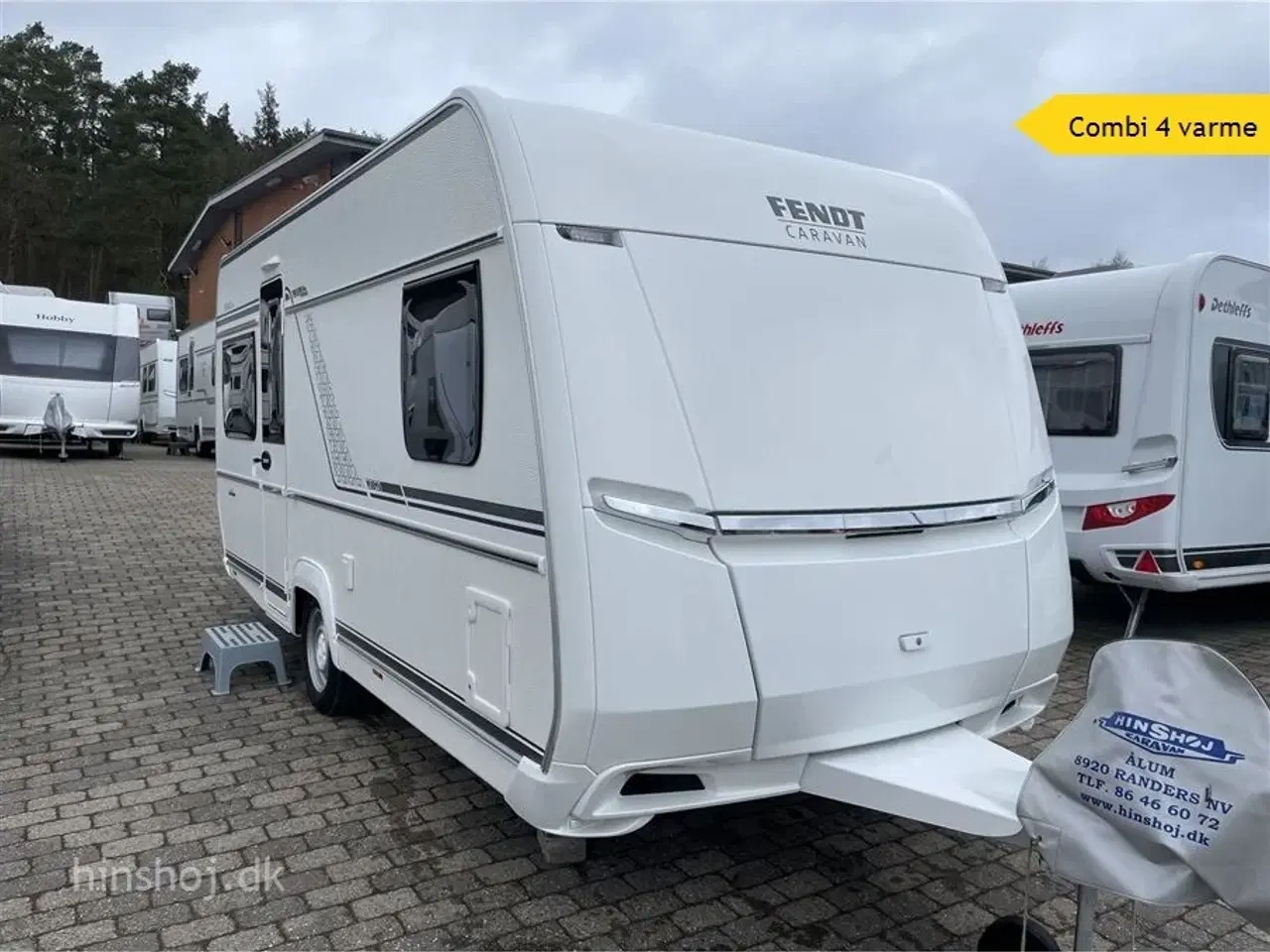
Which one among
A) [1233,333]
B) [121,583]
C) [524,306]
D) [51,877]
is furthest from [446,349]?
[121,583]

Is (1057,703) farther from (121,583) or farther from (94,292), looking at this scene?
(94,292)

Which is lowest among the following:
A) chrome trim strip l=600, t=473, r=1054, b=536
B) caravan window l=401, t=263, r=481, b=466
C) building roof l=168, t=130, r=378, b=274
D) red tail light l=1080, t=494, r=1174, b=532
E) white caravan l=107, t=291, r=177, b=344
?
red tail light l=1080, t=494, r=1174, b=532

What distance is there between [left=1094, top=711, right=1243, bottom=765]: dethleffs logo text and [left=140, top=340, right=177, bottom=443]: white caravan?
966 inches

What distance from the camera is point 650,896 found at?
10.8 ft

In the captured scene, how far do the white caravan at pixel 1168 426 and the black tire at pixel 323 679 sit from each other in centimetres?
478

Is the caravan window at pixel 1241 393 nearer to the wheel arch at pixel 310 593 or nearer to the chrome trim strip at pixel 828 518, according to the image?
the chrome trim strip at pixel 828 518

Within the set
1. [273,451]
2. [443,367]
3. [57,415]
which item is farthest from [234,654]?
[57,415]

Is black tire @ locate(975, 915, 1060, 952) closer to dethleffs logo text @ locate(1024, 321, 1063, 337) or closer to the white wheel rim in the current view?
the white wheel rim

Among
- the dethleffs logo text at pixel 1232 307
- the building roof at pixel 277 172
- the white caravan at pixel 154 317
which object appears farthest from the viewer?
the white caravan at pixel 154 317

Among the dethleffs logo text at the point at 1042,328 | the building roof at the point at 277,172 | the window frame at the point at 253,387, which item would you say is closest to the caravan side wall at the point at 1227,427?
the dethleffs logo text at the point at 1042,328

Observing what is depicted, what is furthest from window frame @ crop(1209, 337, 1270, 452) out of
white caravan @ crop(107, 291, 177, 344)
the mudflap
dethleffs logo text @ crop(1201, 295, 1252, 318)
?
white caravan @ crop(107, 291, 177, 344)

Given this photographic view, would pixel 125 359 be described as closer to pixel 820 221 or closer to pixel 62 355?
pixel 62 355

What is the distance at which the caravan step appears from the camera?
5.43m

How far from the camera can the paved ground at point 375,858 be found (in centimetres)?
311
